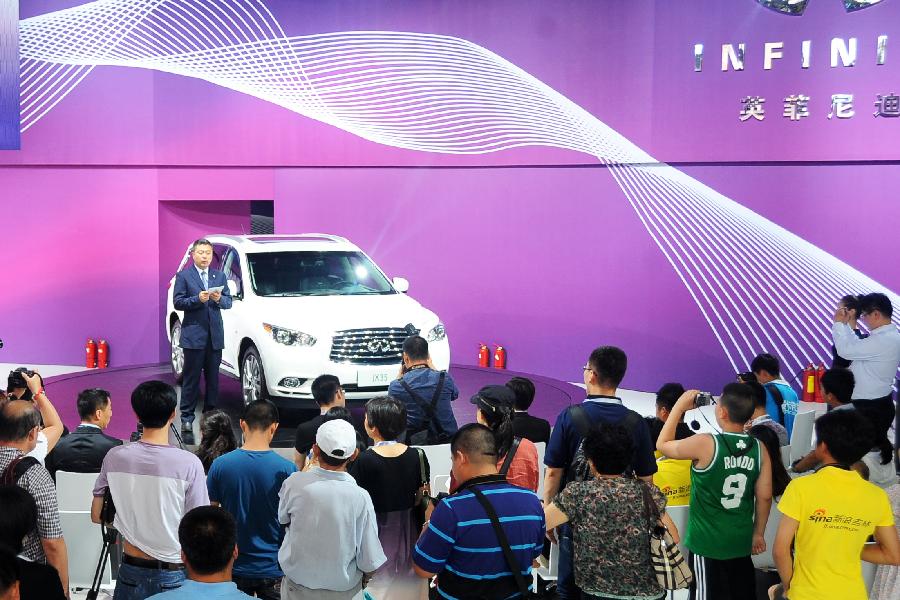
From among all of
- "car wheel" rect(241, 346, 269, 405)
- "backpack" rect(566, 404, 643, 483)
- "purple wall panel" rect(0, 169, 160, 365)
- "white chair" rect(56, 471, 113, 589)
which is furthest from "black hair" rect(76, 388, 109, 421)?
"purple wall panel" rect(0, 169, 160, 365)

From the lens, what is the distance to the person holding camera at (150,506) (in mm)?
4828

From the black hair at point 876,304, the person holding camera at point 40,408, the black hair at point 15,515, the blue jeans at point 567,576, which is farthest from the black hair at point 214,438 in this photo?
the black hair at point 876,304

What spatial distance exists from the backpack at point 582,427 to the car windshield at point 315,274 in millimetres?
6343

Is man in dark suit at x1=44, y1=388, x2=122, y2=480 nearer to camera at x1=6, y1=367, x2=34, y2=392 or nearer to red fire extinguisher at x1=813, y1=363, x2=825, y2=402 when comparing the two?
Result: camera at x1=6, y1=367, x2=34, y2=392

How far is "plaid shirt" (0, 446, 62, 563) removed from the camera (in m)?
4.54

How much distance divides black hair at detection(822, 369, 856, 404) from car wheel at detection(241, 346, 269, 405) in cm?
536

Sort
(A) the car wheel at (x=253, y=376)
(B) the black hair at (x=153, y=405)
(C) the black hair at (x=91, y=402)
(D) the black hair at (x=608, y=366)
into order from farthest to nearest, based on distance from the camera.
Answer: (A) the car wheel at (x=253, y=376)
(C) the black hair at (x=91, y=402)
(D) the black hair at (x=608, y=366)
(B) the black hair at (x=153, y=405)

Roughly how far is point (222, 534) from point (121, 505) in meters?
1.42

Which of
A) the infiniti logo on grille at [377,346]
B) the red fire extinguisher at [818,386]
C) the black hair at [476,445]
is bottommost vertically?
the red fire extinguisher at [818,386]

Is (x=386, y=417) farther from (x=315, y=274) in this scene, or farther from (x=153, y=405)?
(x=315, y=274)

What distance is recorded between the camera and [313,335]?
10.2 m

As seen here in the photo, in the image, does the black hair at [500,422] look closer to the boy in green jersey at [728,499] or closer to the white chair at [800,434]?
the boy in green jersey at [728,499]

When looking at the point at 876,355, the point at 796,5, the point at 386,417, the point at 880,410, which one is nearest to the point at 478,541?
the point at 386,417

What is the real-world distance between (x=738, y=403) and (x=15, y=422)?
11.8 ft
